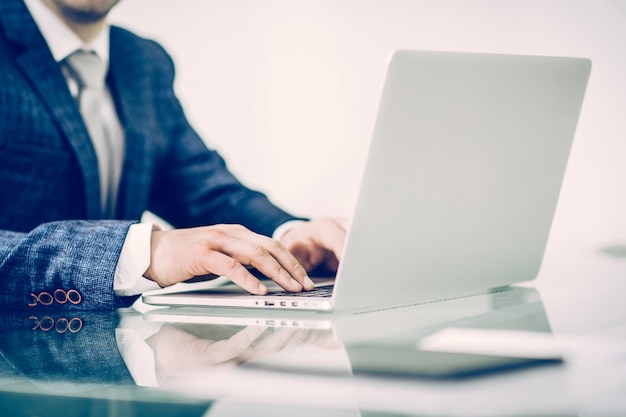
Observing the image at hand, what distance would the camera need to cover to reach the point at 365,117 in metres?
3.22

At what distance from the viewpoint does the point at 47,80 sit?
183 cm

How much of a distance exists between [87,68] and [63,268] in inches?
45.5

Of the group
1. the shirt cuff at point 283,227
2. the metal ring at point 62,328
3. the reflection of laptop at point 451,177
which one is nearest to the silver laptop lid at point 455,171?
the reflection of laptop at point 451,177

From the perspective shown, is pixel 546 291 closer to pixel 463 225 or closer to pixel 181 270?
pixel 463 225

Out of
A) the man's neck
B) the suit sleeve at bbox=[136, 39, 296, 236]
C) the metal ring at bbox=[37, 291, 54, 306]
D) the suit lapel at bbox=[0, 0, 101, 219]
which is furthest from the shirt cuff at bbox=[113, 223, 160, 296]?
the man's neck

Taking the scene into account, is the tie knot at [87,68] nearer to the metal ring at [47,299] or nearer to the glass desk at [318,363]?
the metal ring at [47,299]

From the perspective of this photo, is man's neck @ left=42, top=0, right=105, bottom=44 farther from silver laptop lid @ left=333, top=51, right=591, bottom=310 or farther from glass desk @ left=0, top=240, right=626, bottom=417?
silver laptop lid @ left=333, top=51, right=591, bottom=310

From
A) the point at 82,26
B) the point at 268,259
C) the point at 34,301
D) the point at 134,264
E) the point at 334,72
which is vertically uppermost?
the point at 334,72

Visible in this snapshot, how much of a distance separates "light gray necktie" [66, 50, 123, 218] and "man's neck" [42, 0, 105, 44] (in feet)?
0.21

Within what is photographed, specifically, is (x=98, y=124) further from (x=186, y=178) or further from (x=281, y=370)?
(x=281, y=370)

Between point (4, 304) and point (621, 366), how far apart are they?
0.94 meters

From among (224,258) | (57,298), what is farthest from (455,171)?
(57,298)

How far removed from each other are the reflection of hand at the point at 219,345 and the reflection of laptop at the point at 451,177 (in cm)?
12

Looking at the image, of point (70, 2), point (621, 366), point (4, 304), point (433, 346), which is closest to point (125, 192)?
point (70, 2)
